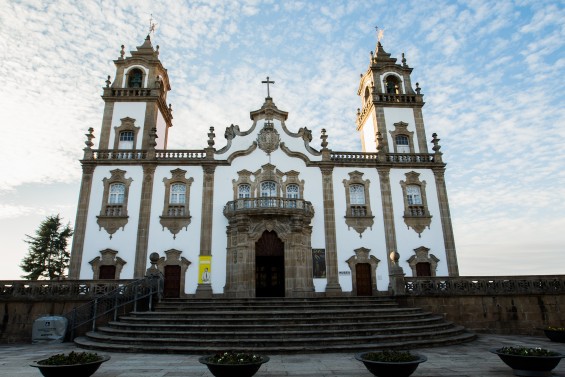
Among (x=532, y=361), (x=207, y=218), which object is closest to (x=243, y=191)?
(x=207, y=218)

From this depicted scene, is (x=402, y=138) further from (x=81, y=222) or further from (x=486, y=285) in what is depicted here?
(x=81, y=222)

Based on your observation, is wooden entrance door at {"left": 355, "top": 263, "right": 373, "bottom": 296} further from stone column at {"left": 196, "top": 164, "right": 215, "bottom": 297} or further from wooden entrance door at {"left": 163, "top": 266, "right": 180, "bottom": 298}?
wooden entrance door at {"left": 163, "top": 266, "right": 180, "bottom": 298}

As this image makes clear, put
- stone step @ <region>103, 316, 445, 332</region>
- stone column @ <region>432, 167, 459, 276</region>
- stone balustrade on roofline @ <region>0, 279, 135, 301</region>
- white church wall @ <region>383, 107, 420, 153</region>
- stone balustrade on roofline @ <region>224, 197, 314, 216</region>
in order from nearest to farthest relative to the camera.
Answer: stone step @ <region>103, 316, 445, 332</region> → stone balustrade on roofline @ <region>0, 279, 135, 301</region> → stone balustrade on roofline @ <region>224, 197, 314, 216</region> → stone column @ <region>432, 167, 459, 276</region> → white church wall @ <region>383, 107, 420, 153</region>

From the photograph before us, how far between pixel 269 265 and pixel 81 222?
11305 mm

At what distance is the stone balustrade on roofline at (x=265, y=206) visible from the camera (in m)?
20.8

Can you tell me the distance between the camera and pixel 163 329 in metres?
12.7

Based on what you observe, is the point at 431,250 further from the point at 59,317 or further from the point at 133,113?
the point at 133,113

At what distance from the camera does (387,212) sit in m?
22.6

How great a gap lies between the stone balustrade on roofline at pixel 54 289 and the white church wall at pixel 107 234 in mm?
4294

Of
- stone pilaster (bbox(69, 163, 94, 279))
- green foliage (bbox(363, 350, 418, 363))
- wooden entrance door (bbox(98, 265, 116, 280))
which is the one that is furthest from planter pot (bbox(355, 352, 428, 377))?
stone pilaster (bbox(69, 163, 94, 279))

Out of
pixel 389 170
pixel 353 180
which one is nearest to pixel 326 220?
pixel 353 180

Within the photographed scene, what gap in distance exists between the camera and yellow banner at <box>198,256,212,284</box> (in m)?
20.6

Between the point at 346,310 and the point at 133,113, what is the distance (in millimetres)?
19462

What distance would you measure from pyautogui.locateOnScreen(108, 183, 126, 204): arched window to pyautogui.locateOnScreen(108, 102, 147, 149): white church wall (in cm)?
354
